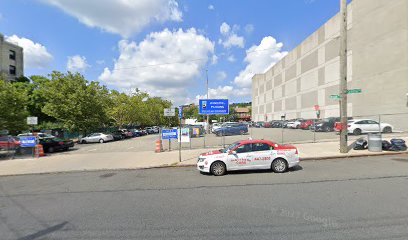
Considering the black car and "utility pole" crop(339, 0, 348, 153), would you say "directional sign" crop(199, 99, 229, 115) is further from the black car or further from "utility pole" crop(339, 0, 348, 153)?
the black car

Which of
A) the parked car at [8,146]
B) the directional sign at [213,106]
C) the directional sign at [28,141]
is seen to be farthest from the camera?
the parked car at [8,146]

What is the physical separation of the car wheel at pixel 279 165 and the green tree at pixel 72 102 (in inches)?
1069

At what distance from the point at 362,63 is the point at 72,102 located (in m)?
38.4

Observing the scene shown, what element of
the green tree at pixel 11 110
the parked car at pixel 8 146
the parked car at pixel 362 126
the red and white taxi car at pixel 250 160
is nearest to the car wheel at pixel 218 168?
Answer: the red and white taxi car at pixel 250 160

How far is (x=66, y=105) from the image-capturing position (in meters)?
28.8

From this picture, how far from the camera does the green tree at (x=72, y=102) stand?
1135 inches

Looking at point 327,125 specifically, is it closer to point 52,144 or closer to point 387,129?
point 387,129

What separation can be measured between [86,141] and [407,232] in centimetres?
3101

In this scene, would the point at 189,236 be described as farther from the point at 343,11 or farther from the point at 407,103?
the point at 407,103

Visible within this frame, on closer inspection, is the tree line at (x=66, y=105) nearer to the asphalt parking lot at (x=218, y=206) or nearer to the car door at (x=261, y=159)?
the asphalt parking lot at (x=218, y=206)

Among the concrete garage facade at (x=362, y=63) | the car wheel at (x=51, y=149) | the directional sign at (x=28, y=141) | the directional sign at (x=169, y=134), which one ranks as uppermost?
the concrete garage facade at (x=362, y=63)

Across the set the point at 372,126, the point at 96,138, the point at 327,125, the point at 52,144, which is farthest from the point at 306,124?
the point at 52,144

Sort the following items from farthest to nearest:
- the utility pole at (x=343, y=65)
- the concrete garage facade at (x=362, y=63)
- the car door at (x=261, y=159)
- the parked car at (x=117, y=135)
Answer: the parked car at (x=117, y=135)
the concrete garage facade at (x=362, y=63)
the utility pole at (x=343, y=65)
the car door at (x=261, y=159)

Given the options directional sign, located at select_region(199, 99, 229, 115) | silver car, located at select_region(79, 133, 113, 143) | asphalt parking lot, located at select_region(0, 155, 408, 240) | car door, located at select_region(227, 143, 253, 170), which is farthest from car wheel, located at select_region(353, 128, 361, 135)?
silver car, located at select_region(79, 133, 113, 143)
